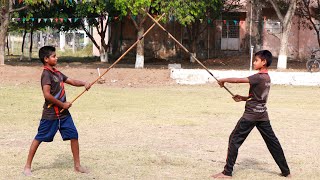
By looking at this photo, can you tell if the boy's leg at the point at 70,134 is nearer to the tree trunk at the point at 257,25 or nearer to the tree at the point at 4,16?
the tree at the point at 4,16

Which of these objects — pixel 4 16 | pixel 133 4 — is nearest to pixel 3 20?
pixel 4 16

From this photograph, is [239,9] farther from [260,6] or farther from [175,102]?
[175,102]

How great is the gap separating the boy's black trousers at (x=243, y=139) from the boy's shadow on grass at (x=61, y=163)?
2118 millimetres

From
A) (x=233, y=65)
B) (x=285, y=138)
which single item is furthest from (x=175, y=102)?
(x=233, y=65)

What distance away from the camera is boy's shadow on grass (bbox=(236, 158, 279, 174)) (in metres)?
8.20

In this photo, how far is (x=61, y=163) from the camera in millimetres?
8383

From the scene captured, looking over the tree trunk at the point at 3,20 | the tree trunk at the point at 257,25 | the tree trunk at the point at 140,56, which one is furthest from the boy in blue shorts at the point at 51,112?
the tree trunk at the point at 257,25

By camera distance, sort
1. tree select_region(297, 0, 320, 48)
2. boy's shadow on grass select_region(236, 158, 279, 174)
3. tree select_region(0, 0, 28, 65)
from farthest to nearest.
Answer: tree select_region(297, 0, 320, 48), tree select_region(0, 0, 28, 65), boy's shadow on grass select_region(236, 158, 279, 174)

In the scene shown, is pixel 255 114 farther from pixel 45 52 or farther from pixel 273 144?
pixel 45 52

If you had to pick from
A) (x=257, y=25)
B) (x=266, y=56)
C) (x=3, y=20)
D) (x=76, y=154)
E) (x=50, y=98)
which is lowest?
(x=76, y=154)

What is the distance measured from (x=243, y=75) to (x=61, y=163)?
14244 mm

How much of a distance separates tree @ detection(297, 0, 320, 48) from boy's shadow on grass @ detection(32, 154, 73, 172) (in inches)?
1013

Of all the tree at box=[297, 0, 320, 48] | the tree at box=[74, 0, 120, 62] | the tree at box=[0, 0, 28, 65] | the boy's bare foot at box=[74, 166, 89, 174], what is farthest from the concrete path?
the boy's bare foot at box=[74, 166, 89, 174]

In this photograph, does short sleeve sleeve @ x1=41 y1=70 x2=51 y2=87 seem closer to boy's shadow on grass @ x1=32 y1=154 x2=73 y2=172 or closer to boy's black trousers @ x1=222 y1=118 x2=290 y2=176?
boy's shadow on grass @ x1=32 y1=154 x2=73 y2=172
